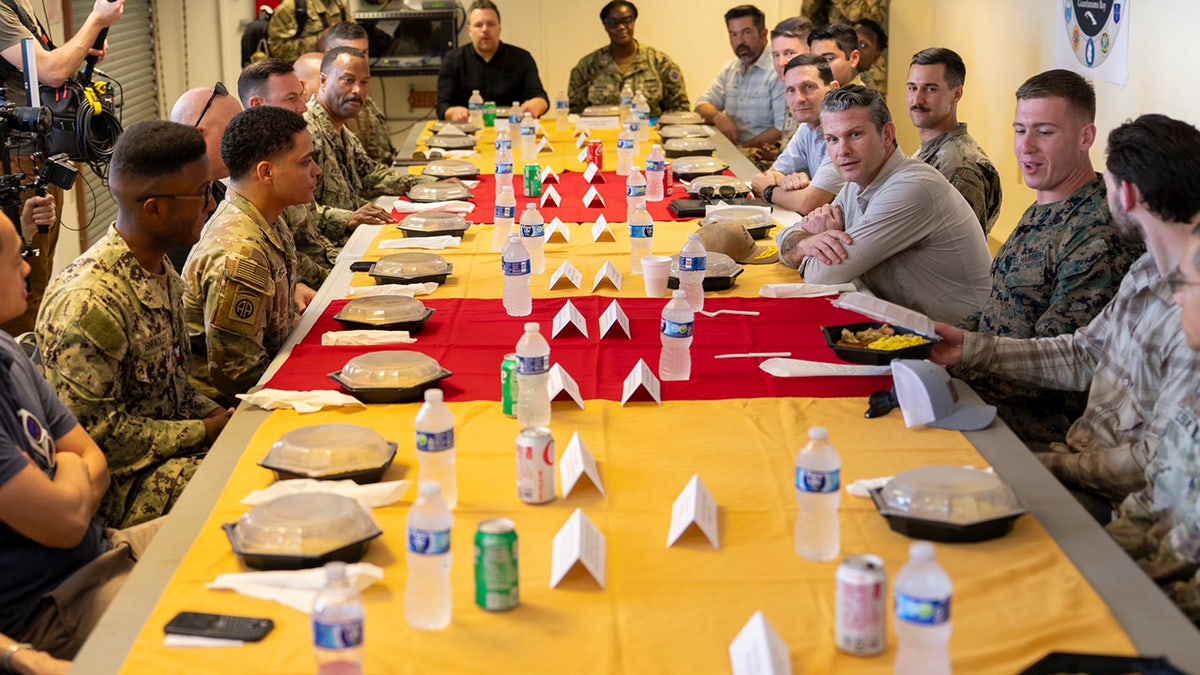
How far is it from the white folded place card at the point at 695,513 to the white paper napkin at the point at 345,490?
0.47 meters

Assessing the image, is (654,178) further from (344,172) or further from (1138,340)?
(1138,340)

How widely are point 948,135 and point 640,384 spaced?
7.63 feet

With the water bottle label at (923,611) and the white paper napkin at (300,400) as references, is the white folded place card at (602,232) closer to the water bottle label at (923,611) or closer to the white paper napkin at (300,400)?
the white paper napkin at (300,400)

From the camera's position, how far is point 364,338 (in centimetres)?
309

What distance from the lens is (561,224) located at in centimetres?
425

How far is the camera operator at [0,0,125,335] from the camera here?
4930 millimetres

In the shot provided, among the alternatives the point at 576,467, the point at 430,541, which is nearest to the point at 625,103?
the point at 576,467

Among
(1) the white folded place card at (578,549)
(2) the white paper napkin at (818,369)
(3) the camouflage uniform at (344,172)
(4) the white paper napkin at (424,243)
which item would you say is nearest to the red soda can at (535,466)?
(1) the white folded place card at (578,549)

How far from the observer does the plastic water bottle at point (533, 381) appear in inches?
95.1

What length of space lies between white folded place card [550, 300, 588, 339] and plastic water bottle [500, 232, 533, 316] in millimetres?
144

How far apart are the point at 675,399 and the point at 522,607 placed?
0.96 metres

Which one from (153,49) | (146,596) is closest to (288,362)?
(146,596)

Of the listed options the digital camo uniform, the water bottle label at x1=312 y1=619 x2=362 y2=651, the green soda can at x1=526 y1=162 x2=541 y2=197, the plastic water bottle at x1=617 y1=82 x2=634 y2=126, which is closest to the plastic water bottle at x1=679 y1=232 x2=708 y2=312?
the digital camo uniform

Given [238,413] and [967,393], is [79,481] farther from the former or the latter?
[967,393]
